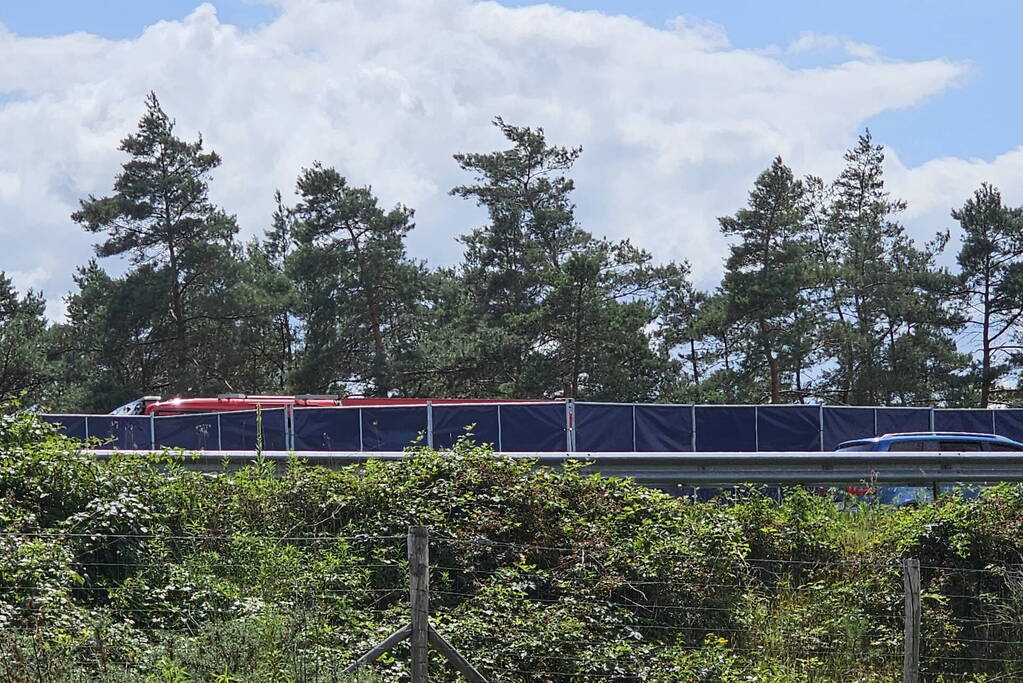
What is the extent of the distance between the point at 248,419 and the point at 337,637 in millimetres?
16804

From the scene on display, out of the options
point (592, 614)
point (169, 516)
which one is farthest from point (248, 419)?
point (592, 614)

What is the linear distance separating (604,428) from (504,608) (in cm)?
1448

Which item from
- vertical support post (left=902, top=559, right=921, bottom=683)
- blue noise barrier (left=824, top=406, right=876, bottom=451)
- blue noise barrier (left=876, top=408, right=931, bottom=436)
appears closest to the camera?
vertical support post (left=902, top=559, right=921, bottom=683)

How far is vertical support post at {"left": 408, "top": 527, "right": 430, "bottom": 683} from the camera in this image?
342 inches


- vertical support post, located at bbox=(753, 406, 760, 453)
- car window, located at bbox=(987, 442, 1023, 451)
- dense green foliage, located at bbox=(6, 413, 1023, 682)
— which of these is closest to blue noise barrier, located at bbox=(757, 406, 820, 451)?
vertical support post, located at bbox=(753, 406, 760, 453)

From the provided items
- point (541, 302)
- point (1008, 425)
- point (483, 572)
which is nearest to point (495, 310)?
point (541, 302)

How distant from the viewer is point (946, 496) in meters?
13.6

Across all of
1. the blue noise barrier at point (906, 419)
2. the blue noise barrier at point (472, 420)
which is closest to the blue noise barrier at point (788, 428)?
the blue noise barrier at point (906, 419)

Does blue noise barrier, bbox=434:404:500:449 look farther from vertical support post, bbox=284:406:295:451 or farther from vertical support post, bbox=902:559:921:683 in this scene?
vertical support post, bbox=902:559:921:683

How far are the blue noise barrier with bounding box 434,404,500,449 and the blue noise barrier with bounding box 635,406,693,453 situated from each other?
109 inches

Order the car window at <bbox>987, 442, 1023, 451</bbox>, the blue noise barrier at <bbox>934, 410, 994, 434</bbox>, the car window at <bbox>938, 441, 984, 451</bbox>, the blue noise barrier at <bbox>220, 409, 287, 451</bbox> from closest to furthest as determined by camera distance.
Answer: the car window at <bbox>938, 441, 984, 451</bbox> → the car window at <bbox>987, 442, 1023, 451</bbox> → the blue noise barrier at <bbox>220, 409, 287, 451</bbox> → the blue noise barrier at <bbox>934, 410, 994, 434</bbox>

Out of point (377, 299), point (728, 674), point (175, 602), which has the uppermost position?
point (377, 299)

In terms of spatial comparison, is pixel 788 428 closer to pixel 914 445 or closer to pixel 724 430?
pixel 724 430

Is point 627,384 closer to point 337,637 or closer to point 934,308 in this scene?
point 934,308
